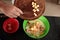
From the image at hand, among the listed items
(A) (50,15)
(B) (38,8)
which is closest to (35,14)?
(B) (38,8)

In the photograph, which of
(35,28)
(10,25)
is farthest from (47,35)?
(10,25)

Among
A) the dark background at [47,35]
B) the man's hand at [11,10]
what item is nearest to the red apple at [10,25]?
the dark background at [47,35]

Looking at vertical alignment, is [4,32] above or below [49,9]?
below

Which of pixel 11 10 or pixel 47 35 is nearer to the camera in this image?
pixel 11 10

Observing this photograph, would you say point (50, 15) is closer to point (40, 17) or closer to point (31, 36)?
point (40, 17)

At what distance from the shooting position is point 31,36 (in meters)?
1.02

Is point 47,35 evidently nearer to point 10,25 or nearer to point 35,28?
point 35,28

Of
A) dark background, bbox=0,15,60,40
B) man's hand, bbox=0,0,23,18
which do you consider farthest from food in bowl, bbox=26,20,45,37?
man's hand, bbox=0,0,23,18

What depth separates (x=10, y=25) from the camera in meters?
1.05

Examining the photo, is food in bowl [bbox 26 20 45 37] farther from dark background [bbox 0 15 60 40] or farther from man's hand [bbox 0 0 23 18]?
man's hand [bbox 0 0 23 18]

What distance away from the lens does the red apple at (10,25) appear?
104cm

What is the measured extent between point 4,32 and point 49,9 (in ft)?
0.95

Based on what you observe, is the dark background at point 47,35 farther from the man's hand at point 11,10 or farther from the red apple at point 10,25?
the man's hand at point 11,10

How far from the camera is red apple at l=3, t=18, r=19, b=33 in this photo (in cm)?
104
